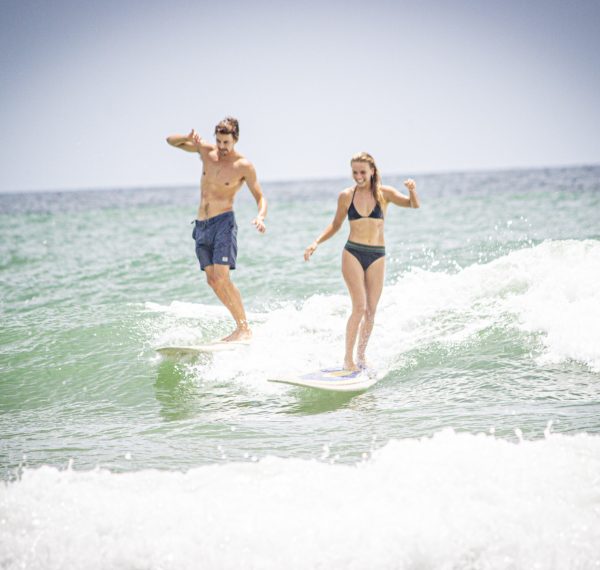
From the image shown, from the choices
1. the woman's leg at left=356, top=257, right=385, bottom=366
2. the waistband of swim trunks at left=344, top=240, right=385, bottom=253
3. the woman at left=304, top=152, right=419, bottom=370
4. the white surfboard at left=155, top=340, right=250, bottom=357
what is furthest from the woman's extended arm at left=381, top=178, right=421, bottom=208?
the white surfboard at left=155, top=340, right=250, bottom=357

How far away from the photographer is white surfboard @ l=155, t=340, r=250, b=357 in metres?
7.62

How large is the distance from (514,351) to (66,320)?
619 cm

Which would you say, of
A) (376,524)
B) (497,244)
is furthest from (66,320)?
(497,244)

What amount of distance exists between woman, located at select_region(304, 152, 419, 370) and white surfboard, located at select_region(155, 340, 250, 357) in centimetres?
151

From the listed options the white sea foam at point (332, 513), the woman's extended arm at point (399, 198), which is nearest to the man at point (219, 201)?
the woman's extended arm at point (399, 198)

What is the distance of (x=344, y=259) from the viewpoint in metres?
6.71

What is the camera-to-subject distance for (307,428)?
18.3 ft

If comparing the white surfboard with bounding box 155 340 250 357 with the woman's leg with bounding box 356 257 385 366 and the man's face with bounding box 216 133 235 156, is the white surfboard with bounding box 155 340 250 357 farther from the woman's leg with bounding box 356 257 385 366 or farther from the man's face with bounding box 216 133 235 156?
the man's face with bounding box 216 133 235 156

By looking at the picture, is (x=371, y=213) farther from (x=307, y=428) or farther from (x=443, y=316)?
A: (x=443, y=316)

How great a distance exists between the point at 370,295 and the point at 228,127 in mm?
2283

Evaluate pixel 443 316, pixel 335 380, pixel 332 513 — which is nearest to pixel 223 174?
pixel 335 380

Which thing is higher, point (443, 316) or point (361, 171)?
point (361, 171)

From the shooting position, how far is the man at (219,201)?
299 inches

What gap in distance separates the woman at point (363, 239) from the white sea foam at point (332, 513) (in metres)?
2.17
